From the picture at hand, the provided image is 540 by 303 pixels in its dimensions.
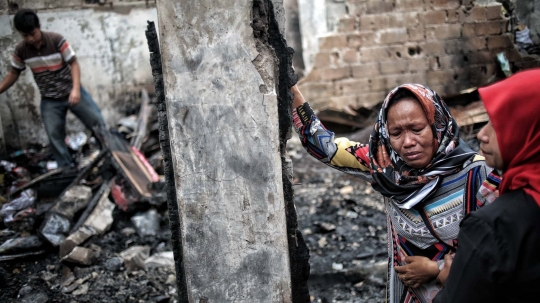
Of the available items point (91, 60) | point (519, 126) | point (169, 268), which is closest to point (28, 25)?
point (91, 60)

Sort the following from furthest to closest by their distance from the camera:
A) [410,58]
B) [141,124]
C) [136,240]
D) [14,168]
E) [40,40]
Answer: [410,58]
[141,124]
[14,168]
[40,40]
[136,240]

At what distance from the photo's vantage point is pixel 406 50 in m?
7.98

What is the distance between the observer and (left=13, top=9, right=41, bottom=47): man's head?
16.7ft

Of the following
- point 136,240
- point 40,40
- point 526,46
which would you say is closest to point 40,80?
point 40,40

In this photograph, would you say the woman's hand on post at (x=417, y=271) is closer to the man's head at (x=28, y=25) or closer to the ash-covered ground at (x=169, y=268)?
the ash-covered ground at (x=169, y=268)

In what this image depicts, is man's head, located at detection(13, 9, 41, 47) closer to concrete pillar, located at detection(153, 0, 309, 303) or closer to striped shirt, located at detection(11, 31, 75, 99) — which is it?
striped shirt, located at detection(11, 31, 75, 99)

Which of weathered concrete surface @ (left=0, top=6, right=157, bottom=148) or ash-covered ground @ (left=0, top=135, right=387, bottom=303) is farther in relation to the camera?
weathered concrete surface @ (left=0, top=6, right=157, bottom=148)

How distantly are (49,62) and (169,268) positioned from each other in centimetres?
292

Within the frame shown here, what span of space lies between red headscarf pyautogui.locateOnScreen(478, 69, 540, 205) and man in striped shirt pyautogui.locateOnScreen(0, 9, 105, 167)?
16.5ft

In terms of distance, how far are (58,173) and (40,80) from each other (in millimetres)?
1117

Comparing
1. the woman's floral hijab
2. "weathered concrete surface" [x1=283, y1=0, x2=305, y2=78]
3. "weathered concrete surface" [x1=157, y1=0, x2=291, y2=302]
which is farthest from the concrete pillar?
"weathered concrete surface" [x1=283, y1=0, x2=305, y2=78]

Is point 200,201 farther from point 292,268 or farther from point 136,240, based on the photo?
point 136,240

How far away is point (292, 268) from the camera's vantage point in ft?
6.48

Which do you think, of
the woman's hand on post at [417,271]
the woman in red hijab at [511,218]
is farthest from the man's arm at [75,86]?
the woman in red hijab at [511,218]
